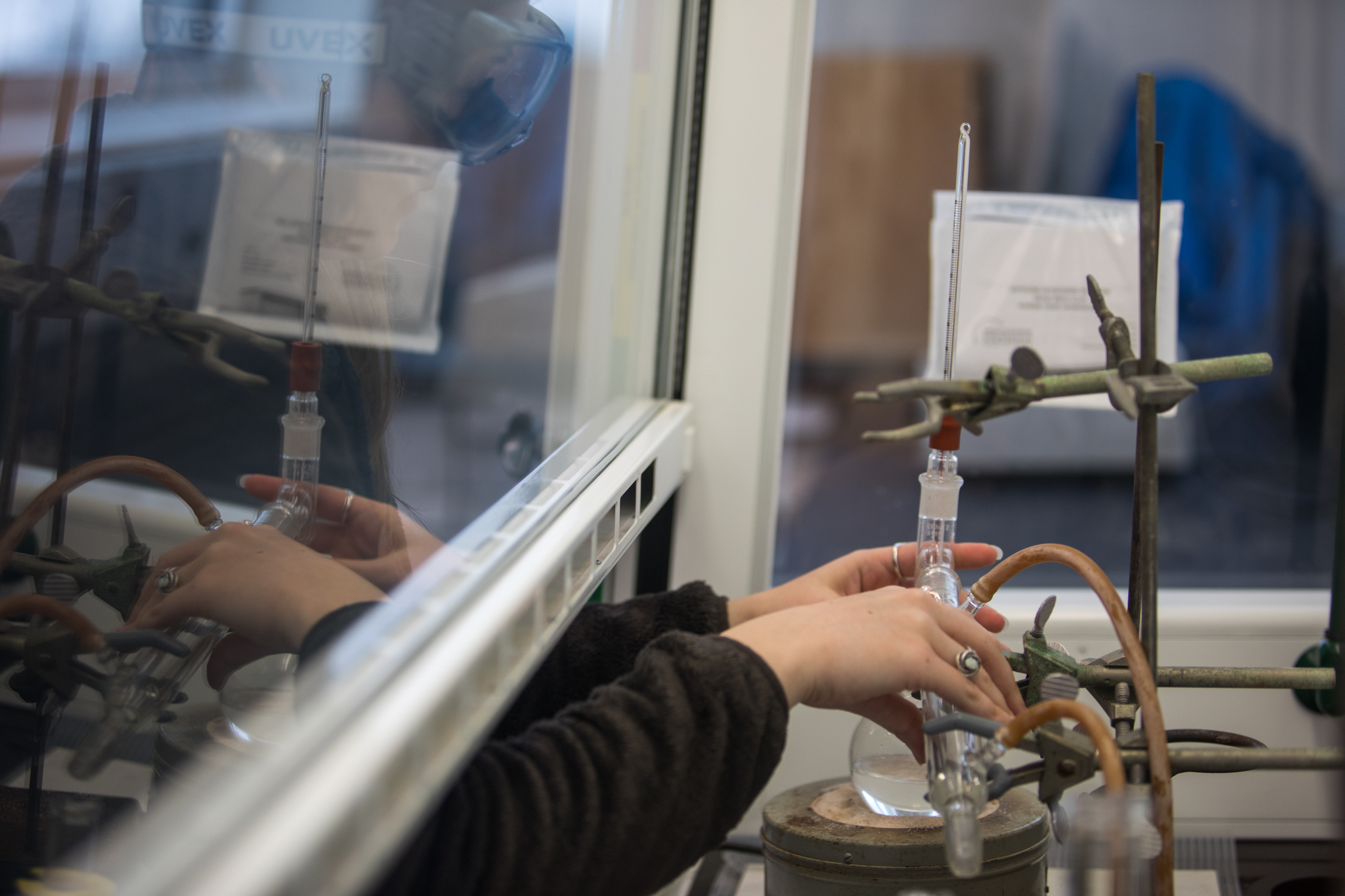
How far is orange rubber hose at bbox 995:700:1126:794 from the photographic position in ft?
1.85

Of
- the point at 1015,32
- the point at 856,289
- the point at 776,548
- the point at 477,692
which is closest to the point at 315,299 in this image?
the point at 477,692

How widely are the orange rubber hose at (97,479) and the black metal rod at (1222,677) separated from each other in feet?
2.01

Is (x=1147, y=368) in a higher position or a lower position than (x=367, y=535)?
higher

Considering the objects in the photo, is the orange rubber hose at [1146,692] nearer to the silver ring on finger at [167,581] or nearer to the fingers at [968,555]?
the fingers at [968,555]

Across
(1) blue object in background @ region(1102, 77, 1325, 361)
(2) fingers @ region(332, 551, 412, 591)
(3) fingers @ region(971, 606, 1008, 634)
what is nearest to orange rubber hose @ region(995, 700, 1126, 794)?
(3) fingers @ region(971, 606, 1008, 634)

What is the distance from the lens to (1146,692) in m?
0.64

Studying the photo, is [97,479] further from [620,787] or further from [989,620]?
[989,620]

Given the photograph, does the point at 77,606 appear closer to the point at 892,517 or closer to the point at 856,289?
the point at 892,517

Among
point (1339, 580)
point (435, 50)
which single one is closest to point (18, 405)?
point (435, 50)

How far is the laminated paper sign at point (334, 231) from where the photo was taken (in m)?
1.10

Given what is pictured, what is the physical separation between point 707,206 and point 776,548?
0.54 metres

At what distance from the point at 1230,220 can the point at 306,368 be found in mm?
1454

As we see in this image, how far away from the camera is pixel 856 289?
190 centimetres

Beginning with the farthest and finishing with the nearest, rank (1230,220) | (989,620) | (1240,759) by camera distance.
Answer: (1230,220) → (989,620) → (1240,759)
